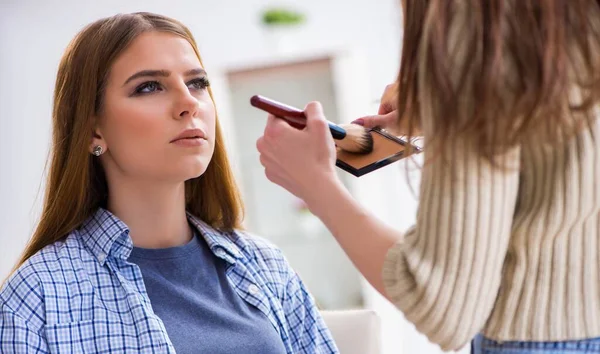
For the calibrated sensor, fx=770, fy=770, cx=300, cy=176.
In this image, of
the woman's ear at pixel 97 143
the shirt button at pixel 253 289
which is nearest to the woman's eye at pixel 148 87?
the woman's ear at pixel 97 143

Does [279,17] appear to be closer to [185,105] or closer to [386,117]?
[185,105]

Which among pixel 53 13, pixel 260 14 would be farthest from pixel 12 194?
pixel 260 14

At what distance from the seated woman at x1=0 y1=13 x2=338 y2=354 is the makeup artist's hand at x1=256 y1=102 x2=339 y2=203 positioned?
0.50m

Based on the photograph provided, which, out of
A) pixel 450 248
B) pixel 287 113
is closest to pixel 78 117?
pixel 287 113

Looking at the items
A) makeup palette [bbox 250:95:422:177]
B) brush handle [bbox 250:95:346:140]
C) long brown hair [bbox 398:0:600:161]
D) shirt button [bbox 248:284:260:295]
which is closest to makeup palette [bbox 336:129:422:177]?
makeup palette [bbox 250:95:422:177]

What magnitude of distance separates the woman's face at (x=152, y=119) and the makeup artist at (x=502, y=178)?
653 mm

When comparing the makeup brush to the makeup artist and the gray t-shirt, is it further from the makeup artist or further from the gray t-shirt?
the gray t-shirt

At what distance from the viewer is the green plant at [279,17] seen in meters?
3.70

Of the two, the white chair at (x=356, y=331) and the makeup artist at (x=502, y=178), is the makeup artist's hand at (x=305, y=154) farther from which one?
the white chair at (x=356, y=331)

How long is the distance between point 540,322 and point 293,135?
38 cm

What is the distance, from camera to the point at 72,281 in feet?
4.58

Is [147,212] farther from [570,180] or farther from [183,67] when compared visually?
[570,180]

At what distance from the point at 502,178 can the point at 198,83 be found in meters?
0.90

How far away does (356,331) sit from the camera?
1.67 m
